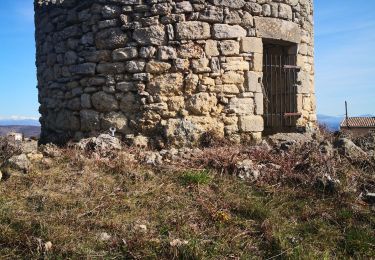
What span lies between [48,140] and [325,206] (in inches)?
206

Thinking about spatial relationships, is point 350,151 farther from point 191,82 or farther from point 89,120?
point 89,120

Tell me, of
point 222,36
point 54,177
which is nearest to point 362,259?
point 54,177

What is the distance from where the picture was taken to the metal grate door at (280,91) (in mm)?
7578

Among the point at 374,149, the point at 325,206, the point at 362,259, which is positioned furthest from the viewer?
the point at 374,149

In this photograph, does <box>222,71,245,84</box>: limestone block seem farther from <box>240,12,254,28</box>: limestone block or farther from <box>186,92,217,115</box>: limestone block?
<box>240,12,254,28</box>: limestone block

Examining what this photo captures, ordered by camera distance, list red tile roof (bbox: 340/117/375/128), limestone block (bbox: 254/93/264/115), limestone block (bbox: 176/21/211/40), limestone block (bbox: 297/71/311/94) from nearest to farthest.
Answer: limestone block (bbox: 176/21/211/40), limestone block (bbox: 254/93/264/115), limestone block (bbox: 297/71/311/94), red tile roof (bbox: 340/117/375/128)

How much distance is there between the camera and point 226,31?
21.2 ft

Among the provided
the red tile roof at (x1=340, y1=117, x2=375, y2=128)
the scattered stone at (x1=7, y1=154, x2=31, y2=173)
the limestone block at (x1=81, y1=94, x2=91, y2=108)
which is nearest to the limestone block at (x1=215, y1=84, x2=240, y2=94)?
the limestone block at (x1=81, y1=94, x2=91, y2=108)

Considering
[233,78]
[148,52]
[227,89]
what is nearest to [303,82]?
[233,78]

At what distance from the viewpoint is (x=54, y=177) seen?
493 cm

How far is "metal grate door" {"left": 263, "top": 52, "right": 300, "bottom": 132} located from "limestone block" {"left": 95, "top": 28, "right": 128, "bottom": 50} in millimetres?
2665

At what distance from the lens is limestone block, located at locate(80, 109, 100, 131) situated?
6695mm

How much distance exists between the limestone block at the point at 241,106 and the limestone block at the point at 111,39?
193cm

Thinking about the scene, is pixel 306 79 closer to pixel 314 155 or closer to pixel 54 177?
pixel 314 155
